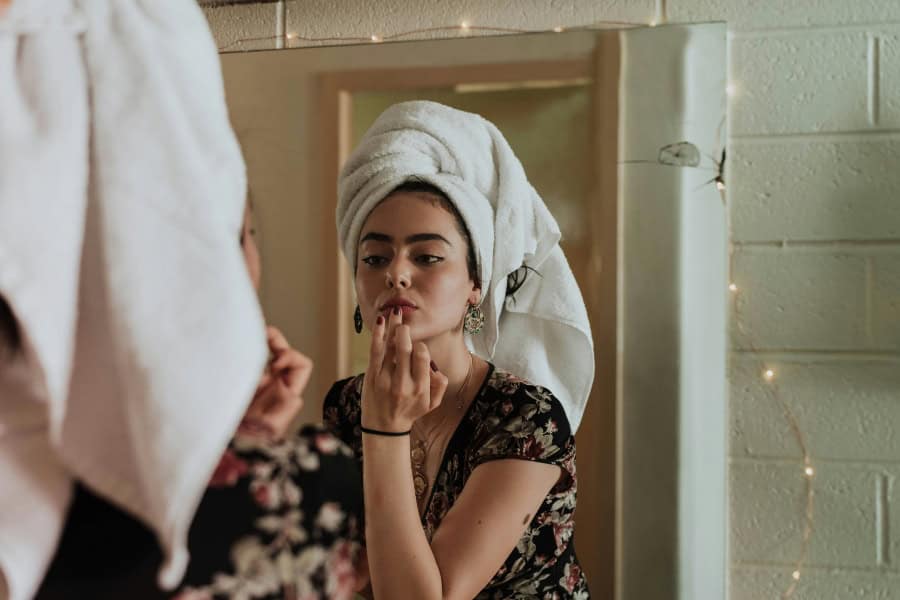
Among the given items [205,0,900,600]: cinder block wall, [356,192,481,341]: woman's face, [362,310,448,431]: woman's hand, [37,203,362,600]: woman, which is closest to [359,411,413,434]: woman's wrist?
[362,310,448,431]: woman's hand

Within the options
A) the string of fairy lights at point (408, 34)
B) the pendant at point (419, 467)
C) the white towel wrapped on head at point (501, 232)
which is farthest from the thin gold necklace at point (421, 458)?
the string of fairy lights at point (408, 34)

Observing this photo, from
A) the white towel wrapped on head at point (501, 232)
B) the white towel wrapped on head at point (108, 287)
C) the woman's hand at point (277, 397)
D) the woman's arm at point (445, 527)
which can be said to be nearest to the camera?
the white towel wrapped on head at point (108, 287)

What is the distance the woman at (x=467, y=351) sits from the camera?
93cm

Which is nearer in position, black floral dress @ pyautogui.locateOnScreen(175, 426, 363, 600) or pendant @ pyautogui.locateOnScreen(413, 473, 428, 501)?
black floral dress @ pyautogui.locateOnScreen(175, 426, 363, 600)

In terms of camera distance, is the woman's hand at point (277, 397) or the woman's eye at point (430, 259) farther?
the woman's eye at point (430, 259)

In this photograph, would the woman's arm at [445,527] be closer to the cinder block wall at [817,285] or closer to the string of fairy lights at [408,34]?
the cinder block wall at [817,285]

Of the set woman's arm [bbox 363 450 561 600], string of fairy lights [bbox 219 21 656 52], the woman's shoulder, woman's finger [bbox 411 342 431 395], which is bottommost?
woman's arm [bbox 363 450 561 600]

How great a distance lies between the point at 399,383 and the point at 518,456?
0.16 metres

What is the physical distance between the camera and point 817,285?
1.02 metres

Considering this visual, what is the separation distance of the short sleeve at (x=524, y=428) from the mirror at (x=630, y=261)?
0.04 m

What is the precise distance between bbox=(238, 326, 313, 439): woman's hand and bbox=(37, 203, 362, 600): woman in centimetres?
1

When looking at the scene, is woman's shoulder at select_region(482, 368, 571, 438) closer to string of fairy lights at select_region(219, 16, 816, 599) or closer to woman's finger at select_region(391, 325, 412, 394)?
woman's finger at select_region(391, 325, 412, 394)

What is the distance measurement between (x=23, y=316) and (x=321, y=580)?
0.29 meters

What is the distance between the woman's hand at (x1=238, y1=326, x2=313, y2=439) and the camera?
0.71 m
